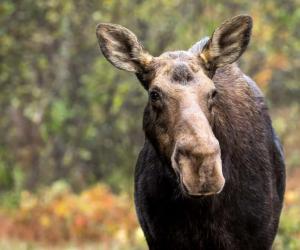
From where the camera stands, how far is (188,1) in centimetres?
1981

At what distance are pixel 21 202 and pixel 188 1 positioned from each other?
19.0 ft

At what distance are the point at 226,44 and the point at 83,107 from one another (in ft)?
43.9

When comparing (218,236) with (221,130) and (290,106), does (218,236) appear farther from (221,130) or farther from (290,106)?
(290,106)

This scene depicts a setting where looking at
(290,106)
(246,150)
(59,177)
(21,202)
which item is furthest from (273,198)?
(290,106)

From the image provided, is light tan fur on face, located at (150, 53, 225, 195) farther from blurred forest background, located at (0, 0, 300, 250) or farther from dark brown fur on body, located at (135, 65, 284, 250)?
blurred forest background, located at (0, 0, 300, 250)

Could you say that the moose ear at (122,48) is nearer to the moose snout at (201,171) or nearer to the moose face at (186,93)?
the moose face at (186,93)

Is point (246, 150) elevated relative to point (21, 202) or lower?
lower

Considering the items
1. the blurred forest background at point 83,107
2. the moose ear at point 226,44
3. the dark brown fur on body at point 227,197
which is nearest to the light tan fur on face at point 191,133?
the moose ear at point 226,44

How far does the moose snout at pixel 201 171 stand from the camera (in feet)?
20.4

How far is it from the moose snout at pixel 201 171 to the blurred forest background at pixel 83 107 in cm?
651

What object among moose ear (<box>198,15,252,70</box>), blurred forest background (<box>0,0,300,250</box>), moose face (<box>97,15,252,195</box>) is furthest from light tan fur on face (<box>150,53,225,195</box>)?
blurred forest background (<box>0,0,300,250</box>)

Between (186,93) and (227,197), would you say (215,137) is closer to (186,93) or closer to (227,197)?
(186,93)

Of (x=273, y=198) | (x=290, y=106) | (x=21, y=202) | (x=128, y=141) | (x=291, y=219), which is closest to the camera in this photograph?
(x=273, y=198)

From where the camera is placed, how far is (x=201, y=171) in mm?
6234
